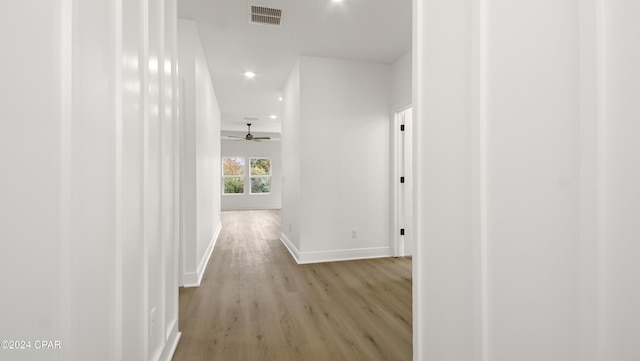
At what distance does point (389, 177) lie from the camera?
416 centimetres

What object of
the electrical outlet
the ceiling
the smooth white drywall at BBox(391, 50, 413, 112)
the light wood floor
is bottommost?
the light wood floor

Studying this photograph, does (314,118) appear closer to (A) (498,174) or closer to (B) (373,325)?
(B) (373,325)

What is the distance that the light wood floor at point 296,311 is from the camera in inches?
73.2

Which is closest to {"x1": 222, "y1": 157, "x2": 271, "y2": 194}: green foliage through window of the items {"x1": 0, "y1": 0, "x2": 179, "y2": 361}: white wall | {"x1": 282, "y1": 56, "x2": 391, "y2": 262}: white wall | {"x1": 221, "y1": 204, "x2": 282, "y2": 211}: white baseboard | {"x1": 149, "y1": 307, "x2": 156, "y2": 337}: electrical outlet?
{"x1": 221, "y1": 204, "x2": 282, "y2": 211}: white baseboard

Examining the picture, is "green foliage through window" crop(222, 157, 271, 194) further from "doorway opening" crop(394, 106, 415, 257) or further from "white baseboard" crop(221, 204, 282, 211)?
"doorway opening" crop(394, 106, 415, 257)

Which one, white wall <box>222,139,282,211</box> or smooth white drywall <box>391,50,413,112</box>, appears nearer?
smooth white drywall <box>391,50,413,112</box>

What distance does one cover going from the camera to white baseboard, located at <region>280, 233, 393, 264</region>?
3.82 m

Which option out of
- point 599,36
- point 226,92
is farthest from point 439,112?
point 226,92

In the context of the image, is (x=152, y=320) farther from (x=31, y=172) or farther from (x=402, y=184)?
(x=402, y=184)

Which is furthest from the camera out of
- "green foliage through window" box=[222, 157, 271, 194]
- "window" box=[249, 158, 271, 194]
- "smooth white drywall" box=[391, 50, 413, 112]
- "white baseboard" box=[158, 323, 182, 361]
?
"window" box=[249, 158, 271, 194]

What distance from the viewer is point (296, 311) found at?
7.96 feet

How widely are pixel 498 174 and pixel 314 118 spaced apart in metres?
3.15

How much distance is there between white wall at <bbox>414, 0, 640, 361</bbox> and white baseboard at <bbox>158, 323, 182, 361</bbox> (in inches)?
56.9

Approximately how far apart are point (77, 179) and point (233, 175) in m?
10.0
